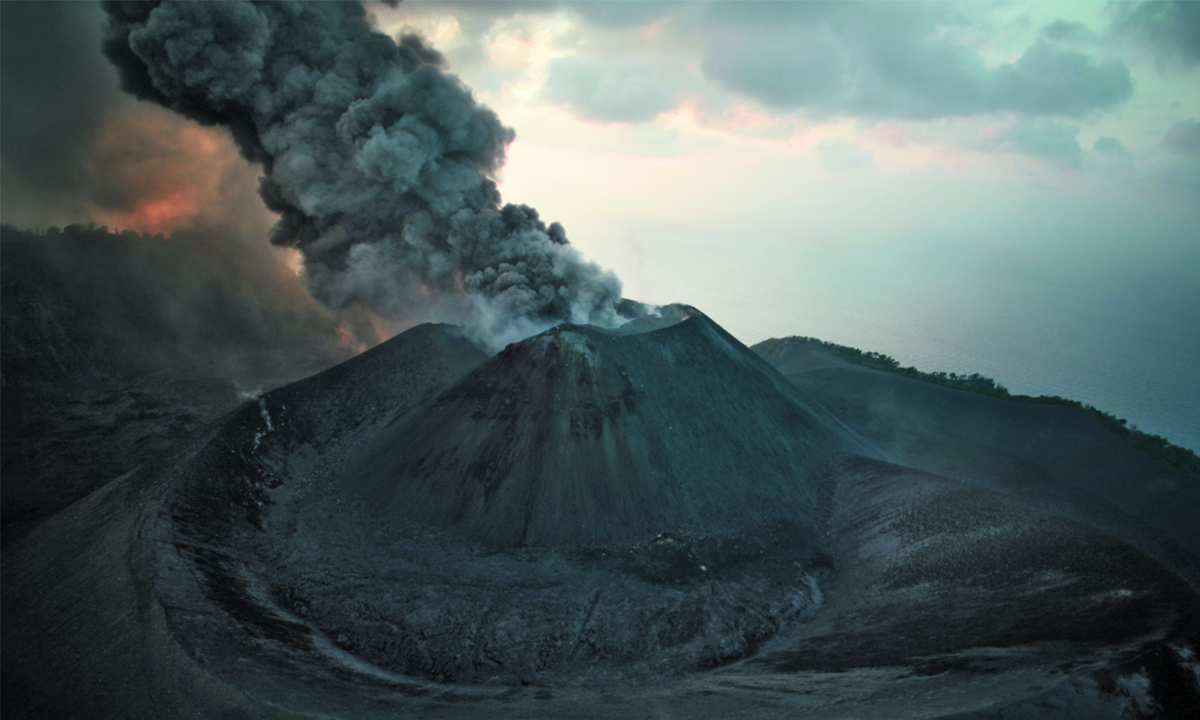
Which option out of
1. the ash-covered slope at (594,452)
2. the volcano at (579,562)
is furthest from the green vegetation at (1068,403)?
the ash-covered slope at (594,452)

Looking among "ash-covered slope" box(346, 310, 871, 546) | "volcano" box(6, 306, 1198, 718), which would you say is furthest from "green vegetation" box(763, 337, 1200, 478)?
"ash-covered slope" box(346, 310, 871, 546)

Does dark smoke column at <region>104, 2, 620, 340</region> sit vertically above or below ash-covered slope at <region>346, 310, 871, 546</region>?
above

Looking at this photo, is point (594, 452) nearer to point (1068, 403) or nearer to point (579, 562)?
point (579, 562)

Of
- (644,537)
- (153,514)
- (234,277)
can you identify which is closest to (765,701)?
(644,537)

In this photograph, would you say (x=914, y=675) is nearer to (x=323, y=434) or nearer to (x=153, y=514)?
(x=153, y=514)

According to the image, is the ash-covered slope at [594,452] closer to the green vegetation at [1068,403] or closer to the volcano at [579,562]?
the volcano at [579,562]

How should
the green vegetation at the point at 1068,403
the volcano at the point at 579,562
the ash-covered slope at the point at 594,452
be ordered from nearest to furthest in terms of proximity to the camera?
the volcano at the point at 579,562, the ash-covered slope at the point at 594,452, the green vegetation at the point at 1068,403

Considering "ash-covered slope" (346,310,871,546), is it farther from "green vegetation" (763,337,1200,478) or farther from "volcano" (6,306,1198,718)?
"green vegetation" (763,337,1200,478)
